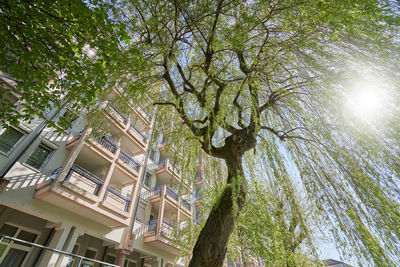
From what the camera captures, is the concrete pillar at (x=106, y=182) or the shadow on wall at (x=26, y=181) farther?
the concrete pillar at (x=106, y=182)

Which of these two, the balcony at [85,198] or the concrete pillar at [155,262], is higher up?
the balcony at [85,198]

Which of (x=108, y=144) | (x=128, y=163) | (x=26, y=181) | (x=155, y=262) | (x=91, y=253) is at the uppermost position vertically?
(x=108, y=144)

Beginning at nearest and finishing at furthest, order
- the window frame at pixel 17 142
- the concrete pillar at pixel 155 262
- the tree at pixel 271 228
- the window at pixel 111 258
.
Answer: the tree at pixel 271 228, the window frame at pixel 17 142, the window at pixel 111 258, the concrete pillar at pixel 155 262

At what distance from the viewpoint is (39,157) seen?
26.6 feet

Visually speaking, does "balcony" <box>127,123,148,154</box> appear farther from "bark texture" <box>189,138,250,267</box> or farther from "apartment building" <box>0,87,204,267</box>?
"bark texture" <box>189,138,250,267</box>

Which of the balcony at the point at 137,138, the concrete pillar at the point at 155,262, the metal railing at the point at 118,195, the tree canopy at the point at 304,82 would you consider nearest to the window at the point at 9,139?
the metal railing at the point at 118,195

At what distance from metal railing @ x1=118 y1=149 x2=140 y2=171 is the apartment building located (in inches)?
2.5

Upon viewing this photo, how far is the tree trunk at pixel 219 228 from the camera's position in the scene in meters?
3.09

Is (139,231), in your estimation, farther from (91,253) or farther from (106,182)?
(106,182)

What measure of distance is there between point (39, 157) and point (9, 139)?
4.03 feet

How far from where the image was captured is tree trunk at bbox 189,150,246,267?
3086 millimetres

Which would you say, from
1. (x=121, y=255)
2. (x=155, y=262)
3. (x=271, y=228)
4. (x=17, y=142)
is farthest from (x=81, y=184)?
(x=271, y=228)

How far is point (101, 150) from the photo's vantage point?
9.74 meters

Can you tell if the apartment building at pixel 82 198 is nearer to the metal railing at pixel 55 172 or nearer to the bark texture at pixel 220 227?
the metal railing at pixel 55 172
